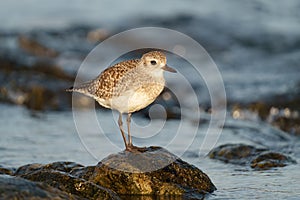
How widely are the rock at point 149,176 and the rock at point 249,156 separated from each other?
120 cm

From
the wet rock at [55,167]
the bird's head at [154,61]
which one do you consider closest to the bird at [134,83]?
the bird's head at [154,61]

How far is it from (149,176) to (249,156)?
193cm

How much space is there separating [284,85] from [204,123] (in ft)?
8.18

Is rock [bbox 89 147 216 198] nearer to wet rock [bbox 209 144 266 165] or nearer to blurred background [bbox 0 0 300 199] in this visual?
blurred background [bbox 0 0 300 199]

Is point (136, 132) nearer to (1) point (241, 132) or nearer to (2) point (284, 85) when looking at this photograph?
(1) point (241, 132)

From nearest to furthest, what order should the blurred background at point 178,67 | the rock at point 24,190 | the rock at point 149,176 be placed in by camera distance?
the rock at point 24,190 → the rock at point 149,176 → the blurred background at point 178,67

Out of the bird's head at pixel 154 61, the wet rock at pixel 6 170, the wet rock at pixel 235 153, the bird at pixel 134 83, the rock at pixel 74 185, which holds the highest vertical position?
the bird's head at pixel 154 61

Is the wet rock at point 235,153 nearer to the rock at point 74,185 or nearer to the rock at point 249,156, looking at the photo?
the rock at point 249,156

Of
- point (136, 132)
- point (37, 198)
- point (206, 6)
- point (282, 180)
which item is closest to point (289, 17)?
point (206, 6)

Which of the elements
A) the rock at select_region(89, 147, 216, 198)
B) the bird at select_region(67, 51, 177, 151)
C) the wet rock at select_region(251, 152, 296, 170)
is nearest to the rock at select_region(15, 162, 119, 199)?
the rock at select_region(89, 147, 216, 198)

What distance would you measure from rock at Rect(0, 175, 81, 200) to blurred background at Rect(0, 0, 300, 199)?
6.41ft

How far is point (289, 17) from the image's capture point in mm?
16688

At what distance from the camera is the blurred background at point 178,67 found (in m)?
8.54

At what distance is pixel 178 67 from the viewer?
43.0ft
